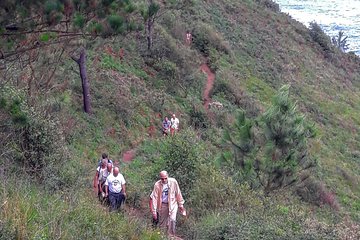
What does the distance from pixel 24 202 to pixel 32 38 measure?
12.8 ft

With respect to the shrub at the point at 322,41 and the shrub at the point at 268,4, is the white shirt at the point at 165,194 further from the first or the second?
the shrub at the point at 268,4

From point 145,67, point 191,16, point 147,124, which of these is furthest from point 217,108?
point 191,16

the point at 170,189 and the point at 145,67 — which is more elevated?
the point at 170,189

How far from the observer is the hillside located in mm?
9391

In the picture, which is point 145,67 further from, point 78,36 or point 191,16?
point 78,36

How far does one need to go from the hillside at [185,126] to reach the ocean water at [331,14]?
80.4 ft

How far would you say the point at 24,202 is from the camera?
7812mm

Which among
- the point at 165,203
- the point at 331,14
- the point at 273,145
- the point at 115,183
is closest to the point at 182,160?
the point at 115,183

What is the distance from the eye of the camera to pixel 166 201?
417 inches

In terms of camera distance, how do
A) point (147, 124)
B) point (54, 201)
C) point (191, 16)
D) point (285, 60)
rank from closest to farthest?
point (54, 201) → point (147, 124) → point (191, 16) → point (285, 60)

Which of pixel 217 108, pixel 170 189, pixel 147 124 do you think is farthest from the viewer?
pixel 217 108

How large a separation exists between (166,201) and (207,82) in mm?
22816

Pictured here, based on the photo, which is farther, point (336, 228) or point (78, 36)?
point (78, 36)

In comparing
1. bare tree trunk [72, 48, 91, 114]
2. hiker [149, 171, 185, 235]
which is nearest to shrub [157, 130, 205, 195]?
hiker [149, 171, 185, 235]
